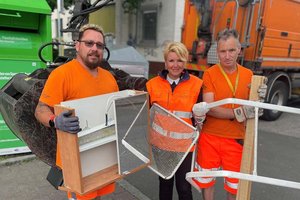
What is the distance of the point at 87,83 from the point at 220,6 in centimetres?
488

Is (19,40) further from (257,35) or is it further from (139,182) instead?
(257,35)

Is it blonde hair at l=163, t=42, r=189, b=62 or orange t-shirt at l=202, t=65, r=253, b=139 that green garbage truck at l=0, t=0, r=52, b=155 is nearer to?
blonde hair at l=163, t=42, r=189, b=62

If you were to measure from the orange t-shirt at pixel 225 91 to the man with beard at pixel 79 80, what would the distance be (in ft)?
2.60

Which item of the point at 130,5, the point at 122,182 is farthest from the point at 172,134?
the point at 130,5

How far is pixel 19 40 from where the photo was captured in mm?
3842

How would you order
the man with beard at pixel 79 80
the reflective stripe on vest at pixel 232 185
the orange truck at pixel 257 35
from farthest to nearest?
the orange truck at pixel 257 35
the reflective stripe on vest at pixel 232 185
the man with beard at pixel 79 80

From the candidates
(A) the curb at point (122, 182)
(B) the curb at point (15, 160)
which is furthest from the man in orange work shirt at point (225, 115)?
(B) the curb at point (15, 160)

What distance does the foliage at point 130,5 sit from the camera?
1060cm

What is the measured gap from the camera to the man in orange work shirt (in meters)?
2.15

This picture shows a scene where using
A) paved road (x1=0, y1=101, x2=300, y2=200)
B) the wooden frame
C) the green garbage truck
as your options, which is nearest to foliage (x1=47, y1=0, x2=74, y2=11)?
the green garbage truck

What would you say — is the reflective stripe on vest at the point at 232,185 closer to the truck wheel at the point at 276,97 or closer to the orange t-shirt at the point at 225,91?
the orange t-shirt at the point at 225,91

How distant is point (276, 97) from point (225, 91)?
16.4ft

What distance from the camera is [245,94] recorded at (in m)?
2.20

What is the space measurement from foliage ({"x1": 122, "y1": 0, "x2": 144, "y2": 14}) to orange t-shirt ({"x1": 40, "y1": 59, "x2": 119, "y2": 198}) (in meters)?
9.17
